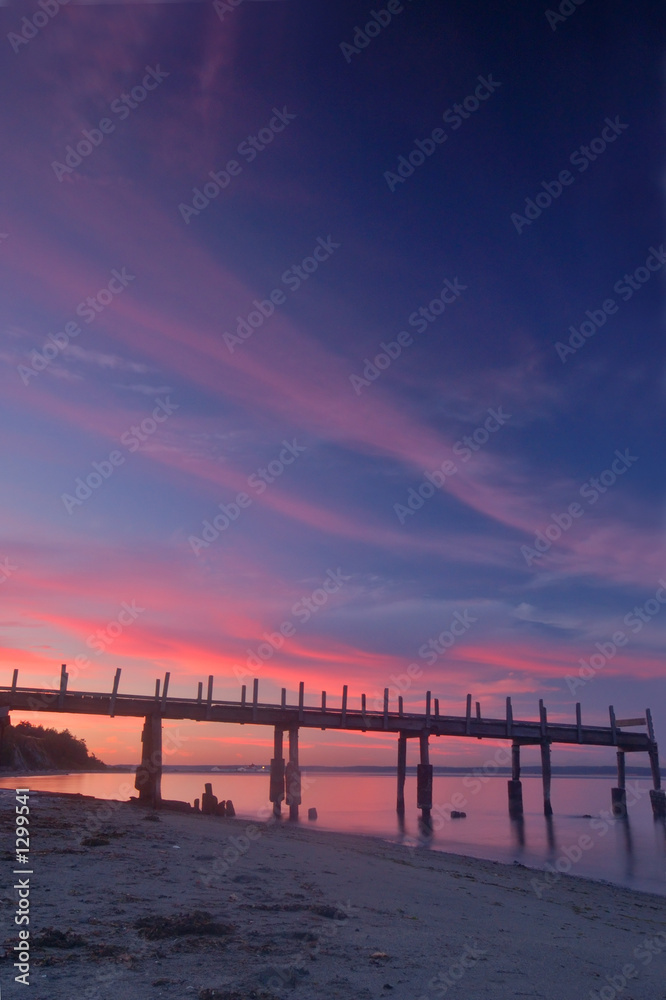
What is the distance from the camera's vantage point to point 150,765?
2667 cm

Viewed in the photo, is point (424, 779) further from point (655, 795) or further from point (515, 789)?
point (655, 795)

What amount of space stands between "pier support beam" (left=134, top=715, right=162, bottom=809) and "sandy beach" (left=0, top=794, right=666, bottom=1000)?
10152 millimetres

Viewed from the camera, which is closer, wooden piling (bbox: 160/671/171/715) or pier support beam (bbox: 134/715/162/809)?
pier support beam (bbox: 134/715/162/809)

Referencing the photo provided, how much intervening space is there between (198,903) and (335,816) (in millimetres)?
35898

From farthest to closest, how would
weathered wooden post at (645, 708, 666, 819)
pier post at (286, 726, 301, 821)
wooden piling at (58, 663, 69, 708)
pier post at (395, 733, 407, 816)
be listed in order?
1. weathered wooden post at (645, 708, 666, 819)
2. pier post at (395, 733, 407, 816)
3. pier post at (286, 726, 301, 821)
4. wooden piling at (58, 663, 69, 708)

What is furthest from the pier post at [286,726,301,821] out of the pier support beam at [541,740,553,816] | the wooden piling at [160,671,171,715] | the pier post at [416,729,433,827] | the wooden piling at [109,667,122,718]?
the pier support beam at [541,740,553,816]

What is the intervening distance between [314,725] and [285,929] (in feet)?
95.9

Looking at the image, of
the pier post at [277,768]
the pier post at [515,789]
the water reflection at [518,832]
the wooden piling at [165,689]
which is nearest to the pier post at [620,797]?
the pier post at [515,789]

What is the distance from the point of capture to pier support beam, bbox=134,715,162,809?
25266 mm

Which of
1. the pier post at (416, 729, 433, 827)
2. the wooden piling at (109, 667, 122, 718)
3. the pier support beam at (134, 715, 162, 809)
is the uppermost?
the wooden piling at (109, 667, 122, 718)

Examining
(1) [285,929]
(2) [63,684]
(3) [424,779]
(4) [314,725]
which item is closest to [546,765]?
(3) [424,779]

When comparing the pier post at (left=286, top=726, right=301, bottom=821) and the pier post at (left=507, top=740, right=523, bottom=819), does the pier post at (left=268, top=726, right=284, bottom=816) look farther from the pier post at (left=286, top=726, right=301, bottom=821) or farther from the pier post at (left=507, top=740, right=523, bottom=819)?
the pier post at (left=507, top=740, right=523, bottom=819)

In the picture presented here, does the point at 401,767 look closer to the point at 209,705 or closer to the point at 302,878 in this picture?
the point at 209,705

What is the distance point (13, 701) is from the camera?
27.9m
